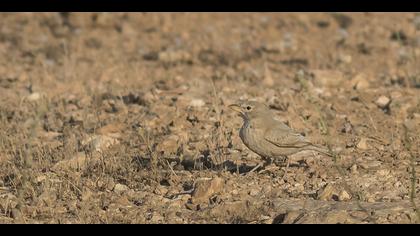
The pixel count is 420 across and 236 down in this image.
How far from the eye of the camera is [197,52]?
14.1m

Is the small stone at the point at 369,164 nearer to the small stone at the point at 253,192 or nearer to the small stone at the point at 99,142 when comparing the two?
the small stone at the point at 253,192

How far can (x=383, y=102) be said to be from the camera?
10.5 metres

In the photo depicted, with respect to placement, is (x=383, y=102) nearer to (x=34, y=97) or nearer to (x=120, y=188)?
(x=120, y=188)

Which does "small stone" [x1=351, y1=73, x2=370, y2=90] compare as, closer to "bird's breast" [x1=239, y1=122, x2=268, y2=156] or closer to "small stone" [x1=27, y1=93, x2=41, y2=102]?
"bird's breast" [x1=239, y1=122, x2=268, y2=156]

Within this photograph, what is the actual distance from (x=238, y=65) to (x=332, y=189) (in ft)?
20.3

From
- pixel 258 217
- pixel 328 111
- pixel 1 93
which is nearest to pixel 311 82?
pixel 328 111

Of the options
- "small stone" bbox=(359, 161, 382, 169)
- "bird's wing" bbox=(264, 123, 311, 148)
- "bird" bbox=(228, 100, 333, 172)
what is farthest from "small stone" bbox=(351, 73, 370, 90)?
"bird's wing" bbox=(264, 123, 311, 148)

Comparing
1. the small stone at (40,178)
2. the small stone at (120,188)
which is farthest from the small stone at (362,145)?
the small stone at (40,178)

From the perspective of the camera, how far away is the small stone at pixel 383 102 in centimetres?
1038

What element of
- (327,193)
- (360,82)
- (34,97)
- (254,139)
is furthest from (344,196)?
(34,97)

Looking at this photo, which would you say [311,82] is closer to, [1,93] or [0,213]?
[1,93]

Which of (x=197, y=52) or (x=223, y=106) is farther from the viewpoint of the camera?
(x=197, y=52)

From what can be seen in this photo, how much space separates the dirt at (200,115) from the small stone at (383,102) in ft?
0.04
